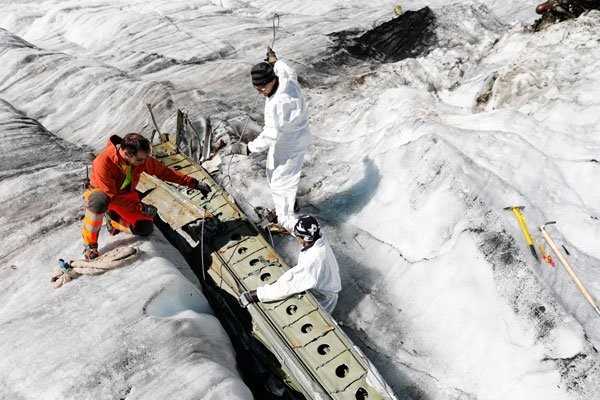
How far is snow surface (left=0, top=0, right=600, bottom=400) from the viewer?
4719mm

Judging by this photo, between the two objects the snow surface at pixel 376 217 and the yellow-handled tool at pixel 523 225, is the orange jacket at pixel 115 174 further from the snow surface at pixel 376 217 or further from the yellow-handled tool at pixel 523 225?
the yellow-handled tool at pixel 523 225

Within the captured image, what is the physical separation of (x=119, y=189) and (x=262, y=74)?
194 cm

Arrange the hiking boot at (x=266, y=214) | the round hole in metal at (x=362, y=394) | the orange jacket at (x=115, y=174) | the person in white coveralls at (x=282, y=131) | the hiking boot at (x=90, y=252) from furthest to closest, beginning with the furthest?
the hiking boot at (x=266, y=214), the person in white coveralls at (x=282, y=131), the hiking boot at (x=90, y=252), the orange jacket at (x=115, y=174), the round hole in metal at (x=362, y=394)

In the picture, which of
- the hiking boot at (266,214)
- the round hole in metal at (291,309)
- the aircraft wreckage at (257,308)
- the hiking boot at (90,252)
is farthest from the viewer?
the hiking boot at (266,214)

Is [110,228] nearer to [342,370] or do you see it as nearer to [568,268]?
[342,370]

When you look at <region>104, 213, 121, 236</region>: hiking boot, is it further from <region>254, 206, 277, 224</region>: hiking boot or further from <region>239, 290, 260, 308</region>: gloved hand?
<region>254, 206, 277, 224</region>: hiking boot

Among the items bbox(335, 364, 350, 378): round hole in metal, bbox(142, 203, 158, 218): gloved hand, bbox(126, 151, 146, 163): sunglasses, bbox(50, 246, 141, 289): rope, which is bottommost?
bbox(335, 364, 350, 378): round hole in metal

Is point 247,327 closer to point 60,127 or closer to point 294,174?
point 294,174

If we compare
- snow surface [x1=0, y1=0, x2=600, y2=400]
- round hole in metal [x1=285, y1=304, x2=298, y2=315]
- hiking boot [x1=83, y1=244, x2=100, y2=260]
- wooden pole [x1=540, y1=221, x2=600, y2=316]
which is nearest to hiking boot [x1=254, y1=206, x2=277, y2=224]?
snow surface [x1=0, y1=0, x2=600, y2=400]

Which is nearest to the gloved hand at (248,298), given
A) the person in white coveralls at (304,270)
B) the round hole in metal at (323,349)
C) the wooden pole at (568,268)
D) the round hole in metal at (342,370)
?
the person in white coveralls at (304,270)

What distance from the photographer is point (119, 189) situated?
5.64 m

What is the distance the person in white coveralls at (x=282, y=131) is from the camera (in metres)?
5.81

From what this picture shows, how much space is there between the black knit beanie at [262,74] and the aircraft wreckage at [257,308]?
5.33 ft

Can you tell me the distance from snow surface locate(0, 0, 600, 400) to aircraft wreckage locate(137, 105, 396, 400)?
36 cm
